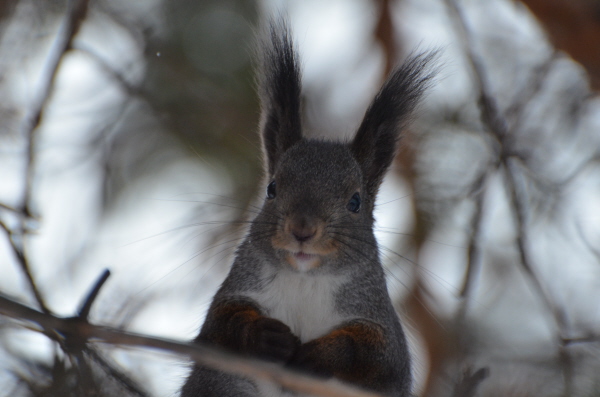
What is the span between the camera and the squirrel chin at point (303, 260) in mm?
2627

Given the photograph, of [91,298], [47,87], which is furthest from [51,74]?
[91,298]

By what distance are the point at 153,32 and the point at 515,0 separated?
2.48m

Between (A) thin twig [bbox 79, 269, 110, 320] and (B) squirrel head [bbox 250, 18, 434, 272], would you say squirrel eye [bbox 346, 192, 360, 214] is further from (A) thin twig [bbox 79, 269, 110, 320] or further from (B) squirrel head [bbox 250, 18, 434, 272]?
(A) thin twig [bbox 79, 269, 110, 320]

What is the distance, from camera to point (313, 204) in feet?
9.04

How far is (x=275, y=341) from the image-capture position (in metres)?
2.47

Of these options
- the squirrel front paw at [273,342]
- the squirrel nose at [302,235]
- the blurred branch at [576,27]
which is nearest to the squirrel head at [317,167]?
the squirrel nose at [302,235]

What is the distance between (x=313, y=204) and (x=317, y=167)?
0.84 ft

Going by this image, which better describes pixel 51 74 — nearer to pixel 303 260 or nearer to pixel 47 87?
pixel 47 87

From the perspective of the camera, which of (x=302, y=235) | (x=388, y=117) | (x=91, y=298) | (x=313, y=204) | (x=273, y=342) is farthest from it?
(x=388, y=117)

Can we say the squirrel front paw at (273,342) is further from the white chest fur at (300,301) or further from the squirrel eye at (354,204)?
the squirrel eye at (354,204)

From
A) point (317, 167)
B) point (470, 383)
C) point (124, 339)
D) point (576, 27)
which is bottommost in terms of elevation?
point (470, 383)

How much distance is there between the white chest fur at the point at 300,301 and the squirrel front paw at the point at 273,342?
0.22 metres

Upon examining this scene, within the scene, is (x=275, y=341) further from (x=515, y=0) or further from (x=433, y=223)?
(x=515, y=0)

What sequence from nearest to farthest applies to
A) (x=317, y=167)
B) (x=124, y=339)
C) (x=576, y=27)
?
(x=124, y=339) < (x=317, y=167) < (x=576, y=27)
